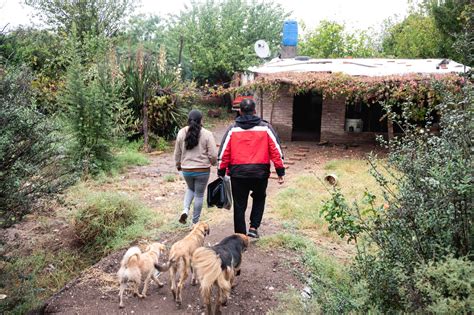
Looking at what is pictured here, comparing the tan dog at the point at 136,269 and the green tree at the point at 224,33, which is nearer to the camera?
the tan dog at the point at 136,269

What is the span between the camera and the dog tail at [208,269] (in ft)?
12.2

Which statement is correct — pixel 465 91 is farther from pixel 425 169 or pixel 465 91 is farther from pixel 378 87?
pixel 378 87

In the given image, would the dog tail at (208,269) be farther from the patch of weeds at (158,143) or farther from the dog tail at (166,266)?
the patch of weeds at (158,143)

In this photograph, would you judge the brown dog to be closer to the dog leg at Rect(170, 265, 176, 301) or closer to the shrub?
the dog leg at Rect(170, 265, 176, 301)

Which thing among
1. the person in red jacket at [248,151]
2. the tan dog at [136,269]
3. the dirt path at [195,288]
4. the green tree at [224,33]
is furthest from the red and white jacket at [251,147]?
the green tree at [224,33]

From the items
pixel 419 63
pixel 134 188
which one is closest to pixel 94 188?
pixel 134 188

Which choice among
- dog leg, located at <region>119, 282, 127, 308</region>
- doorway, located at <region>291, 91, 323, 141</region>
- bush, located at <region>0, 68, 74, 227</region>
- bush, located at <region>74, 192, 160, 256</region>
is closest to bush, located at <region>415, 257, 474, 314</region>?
dog leg, located at <region>119, 282, 127, 308</region>

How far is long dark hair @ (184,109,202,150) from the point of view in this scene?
546 cm

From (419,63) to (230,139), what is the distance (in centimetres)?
1259

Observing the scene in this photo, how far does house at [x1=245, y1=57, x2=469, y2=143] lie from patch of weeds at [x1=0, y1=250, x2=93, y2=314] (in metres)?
8.93

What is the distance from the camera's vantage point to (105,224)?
6.34 meters

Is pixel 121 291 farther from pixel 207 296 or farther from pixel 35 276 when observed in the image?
pixel 35 276

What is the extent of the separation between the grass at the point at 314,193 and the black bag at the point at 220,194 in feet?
4.13

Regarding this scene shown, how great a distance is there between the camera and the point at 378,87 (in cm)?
1191
